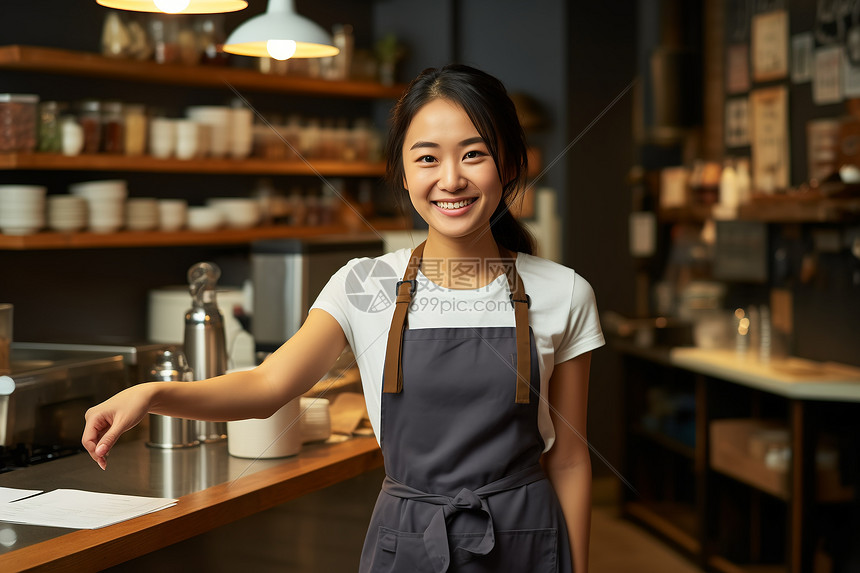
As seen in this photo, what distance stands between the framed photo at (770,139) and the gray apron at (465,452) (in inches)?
105

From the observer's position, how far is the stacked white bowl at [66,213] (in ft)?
10.8

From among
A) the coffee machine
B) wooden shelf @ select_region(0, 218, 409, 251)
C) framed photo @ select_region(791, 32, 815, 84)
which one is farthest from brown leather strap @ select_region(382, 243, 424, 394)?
framed photo @ select_region(791, 32, 815, 84)

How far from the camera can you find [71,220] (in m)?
3.32

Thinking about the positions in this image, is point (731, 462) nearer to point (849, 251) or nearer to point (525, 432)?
point (849, 251)

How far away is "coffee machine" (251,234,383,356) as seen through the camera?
8.27 ft

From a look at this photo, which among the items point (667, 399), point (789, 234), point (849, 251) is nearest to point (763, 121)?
point (789, 234)

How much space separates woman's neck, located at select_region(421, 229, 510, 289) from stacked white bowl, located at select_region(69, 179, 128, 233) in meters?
2.30

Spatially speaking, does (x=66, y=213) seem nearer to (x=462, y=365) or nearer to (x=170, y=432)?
(x=170, y=432)

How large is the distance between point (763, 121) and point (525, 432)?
299 centimetres

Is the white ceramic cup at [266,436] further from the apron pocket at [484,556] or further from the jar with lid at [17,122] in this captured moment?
the jar with lid at [17,122]

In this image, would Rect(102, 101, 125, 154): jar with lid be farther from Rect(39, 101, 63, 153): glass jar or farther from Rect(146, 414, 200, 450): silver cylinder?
Rect(146, 414, 200, 450): silver cylinder

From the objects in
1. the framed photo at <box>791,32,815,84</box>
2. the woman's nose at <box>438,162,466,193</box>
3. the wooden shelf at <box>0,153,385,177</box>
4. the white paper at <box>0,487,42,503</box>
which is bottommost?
the white paper at <box>0,487,42,503</box>

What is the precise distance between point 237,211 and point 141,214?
506mm

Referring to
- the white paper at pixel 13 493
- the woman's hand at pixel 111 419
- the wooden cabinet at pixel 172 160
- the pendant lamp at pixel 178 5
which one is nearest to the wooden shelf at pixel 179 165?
the wooden cabinet at pixel 172 160
